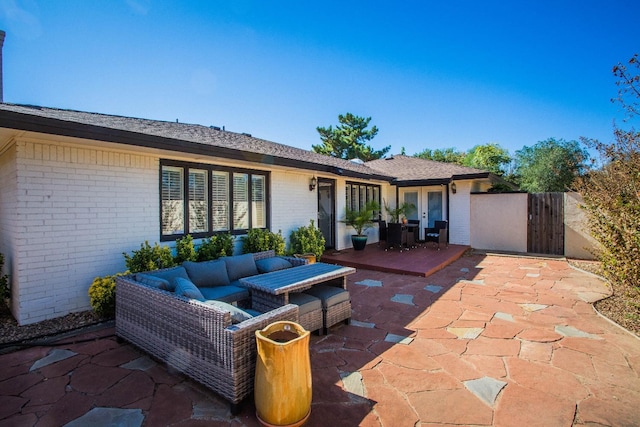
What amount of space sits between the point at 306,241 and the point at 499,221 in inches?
311

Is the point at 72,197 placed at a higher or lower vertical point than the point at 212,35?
lower

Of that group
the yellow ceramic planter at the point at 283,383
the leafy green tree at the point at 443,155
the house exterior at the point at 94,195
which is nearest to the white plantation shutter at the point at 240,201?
the house exterior at the point at 94,195

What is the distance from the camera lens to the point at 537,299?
566 centimetres

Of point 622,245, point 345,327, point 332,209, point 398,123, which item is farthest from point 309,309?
point 398,123

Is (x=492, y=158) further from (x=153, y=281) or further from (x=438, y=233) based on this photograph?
(x=153, y=281)

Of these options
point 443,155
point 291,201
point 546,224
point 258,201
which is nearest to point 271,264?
point 258,201

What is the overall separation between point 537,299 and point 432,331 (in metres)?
2.95

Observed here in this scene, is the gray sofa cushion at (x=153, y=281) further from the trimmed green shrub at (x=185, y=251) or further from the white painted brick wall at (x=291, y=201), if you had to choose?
the white painted brick wall at (x=291, y=201)

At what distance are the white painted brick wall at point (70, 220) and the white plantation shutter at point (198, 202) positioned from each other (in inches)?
34.1

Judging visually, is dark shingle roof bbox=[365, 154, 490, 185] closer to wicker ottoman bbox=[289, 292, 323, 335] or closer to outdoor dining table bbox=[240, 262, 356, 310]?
outdoor dining table bbox=[240, 262, 356, 310]

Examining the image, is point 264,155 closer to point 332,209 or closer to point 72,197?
point 72,197

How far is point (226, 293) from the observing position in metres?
4.22

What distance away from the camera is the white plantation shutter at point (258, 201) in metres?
7.47

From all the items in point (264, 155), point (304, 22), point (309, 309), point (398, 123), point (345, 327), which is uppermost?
point (398, 123)
